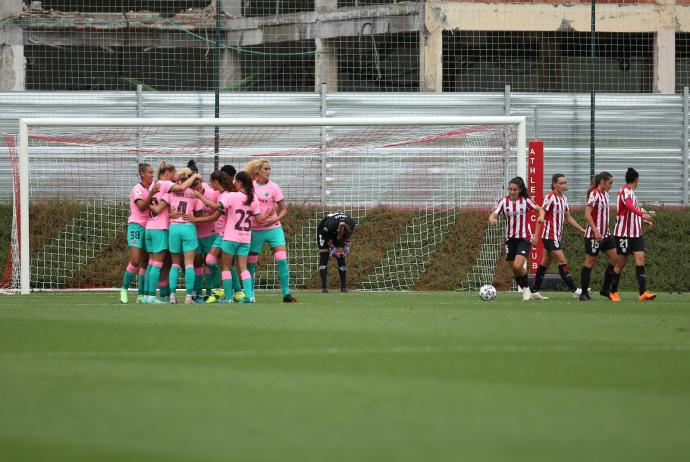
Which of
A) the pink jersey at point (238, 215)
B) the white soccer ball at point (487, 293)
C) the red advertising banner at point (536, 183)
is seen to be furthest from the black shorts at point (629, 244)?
the pink jersey at point (238, 215)

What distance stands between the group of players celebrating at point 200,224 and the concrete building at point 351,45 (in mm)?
12947

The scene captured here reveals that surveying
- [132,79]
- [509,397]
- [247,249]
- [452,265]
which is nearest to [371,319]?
[247,249]

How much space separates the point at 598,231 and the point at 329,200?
644cm

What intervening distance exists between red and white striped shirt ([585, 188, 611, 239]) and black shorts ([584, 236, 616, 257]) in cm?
8

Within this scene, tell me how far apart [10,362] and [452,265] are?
1368 centimetres

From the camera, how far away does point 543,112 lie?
2378cm

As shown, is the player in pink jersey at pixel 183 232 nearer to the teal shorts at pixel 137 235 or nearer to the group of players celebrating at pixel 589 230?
the teal shorts at pixel 137 235

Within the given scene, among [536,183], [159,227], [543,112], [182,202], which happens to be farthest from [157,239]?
[543,112]

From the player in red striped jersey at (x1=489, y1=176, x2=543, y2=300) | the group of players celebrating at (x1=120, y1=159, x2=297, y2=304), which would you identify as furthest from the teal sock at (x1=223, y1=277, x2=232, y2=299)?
the player in red striped jersey at (x1=489, y1=176, x2=543, y2=300)

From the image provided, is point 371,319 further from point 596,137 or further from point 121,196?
point 596,137

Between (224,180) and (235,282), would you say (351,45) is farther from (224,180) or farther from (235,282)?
(224,180)

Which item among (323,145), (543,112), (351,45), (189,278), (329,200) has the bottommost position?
(189,278)

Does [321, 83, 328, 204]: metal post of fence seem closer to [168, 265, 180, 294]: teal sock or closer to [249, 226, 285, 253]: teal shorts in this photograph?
[249, 226, 285, 253]: teal shorts

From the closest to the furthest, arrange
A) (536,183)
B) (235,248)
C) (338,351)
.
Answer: (338,351) → (235,248) → (536,183)
